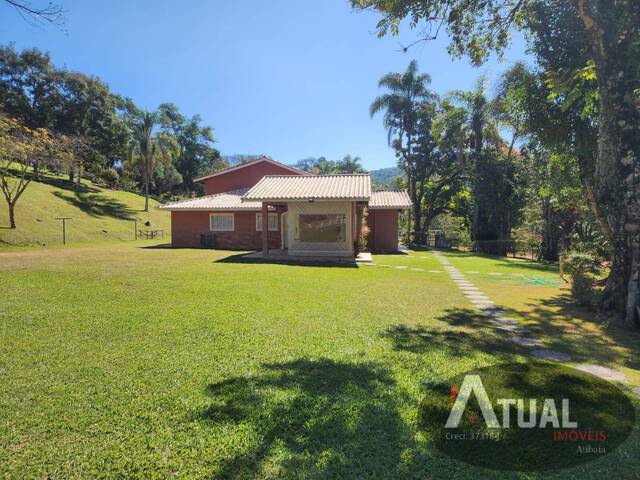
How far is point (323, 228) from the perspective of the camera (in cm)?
1809

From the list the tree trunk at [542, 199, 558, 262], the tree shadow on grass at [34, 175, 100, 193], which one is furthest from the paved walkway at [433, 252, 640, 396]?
the tree shadow on grass at [34, 175, 100, 193]

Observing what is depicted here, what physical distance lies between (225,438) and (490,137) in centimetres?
2994

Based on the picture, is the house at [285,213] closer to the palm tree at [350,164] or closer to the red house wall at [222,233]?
the red house wall at [222,233]

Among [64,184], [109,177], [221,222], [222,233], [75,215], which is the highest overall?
[109,177]

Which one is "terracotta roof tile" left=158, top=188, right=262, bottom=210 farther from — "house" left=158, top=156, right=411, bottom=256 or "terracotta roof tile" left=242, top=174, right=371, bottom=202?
"terracotta roof tile" left=242, top=174, right=371, bottom=202

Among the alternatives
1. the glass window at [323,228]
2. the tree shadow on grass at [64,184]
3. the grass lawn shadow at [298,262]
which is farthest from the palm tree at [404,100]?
the tree shadow on grass at [64,184]

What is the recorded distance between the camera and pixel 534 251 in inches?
910

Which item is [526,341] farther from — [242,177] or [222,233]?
[242,177]

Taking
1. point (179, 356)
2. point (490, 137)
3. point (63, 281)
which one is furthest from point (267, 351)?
point (490, 137)

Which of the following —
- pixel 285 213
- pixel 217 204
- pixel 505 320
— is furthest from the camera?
pixel 217 204

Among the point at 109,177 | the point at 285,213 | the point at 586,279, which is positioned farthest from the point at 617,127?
the point at 109,177

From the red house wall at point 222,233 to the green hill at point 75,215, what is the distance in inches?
286

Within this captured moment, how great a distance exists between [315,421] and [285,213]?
17.8 m

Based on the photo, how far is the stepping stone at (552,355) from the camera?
4.73m
